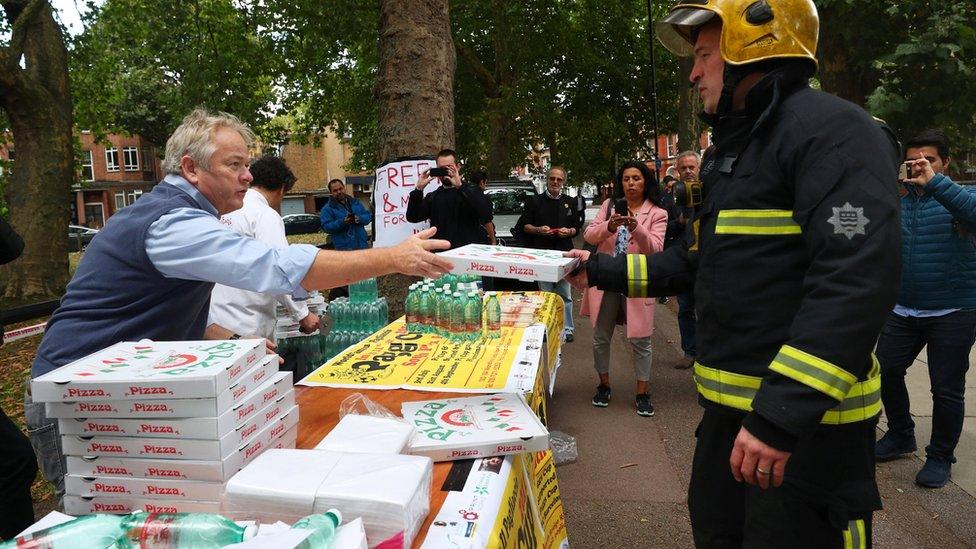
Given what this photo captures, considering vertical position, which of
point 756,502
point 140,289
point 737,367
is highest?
point 140,289

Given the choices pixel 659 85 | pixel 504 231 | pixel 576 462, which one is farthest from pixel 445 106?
pixel 659 85

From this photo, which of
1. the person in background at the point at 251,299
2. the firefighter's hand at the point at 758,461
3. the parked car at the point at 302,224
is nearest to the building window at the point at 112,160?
the parked car at the point at 302,224

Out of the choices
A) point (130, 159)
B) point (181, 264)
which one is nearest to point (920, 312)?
point (181, 264)

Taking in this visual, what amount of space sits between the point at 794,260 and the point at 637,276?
2.64ft

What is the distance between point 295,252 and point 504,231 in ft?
35.6

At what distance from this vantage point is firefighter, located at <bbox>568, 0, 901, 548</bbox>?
59.8 inches

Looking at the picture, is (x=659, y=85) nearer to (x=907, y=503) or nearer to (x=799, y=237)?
(x=907, y=503)

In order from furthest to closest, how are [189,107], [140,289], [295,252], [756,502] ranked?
[189,107] → [140,289] → [295,252] → [756,502]

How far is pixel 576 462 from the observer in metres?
4.73

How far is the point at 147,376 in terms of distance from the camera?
1.64 meters

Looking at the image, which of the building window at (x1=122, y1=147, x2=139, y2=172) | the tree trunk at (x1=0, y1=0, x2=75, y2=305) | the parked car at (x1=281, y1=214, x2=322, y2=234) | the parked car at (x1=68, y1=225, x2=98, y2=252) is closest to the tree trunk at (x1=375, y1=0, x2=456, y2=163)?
the tree trunk at (x1=0, y1=0, x2=75, y2=305)

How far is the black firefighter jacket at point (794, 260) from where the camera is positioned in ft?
4.96

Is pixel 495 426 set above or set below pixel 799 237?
below

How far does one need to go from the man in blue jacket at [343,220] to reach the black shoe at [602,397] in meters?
4.99
